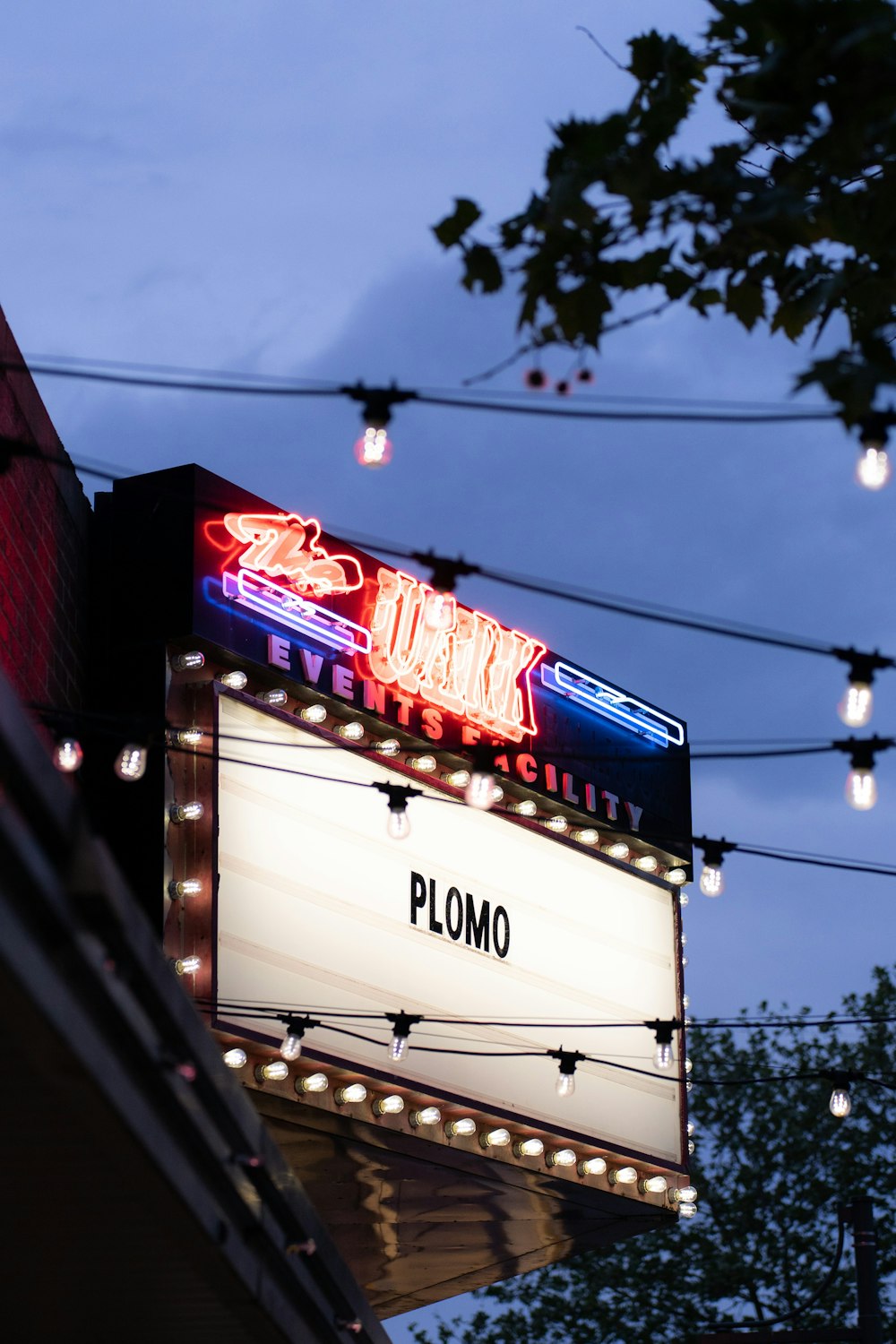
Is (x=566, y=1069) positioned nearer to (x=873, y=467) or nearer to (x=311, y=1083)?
(x=311, y=1083)

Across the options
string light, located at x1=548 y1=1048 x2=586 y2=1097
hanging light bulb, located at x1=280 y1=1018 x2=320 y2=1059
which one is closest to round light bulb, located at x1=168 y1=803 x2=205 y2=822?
hanging light bulb, located at x1=280 y1=1018 x2=320 y2=1059

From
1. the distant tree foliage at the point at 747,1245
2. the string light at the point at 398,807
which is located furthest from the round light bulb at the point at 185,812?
the distant tree foliage at the point at 747,1245

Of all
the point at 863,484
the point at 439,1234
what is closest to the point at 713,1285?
the point at 439,1234

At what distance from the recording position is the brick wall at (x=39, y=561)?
13594mm

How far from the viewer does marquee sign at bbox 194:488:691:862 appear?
15180mm

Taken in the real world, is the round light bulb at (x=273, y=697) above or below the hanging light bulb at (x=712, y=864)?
above

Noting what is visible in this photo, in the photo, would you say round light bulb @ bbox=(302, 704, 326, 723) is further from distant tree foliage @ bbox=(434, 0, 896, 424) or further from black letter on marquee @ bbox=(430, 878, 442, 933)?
distant tree foliage @ bbox=(434, 0, 896, 424)

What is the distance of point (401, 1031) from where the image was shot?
49.3ft

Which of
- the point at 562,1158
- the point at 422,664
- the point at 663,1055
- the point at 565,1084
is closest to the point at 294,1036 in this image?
the point at 565,1084

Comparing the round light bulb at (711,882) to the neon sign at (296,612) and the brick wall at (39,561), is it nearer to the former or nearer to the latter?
the neon sign at (296,612)

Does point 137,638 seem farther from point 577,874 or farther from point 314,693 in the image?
point 577,874

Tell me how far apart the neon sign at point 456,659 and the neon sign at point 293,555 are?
1.54 feet

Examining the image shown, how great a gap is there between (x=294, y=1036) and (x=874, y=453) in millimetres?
7467

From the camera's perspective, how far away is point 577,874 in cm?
1830
